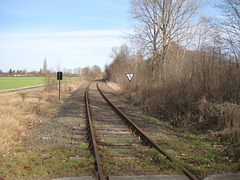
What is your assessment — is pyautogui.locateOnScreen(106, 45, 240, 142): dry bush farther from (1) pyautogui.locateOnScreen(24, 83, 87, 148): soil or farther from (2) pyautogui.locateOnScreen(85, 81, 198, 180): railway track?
(1) pyautogui.locateOnScreen(24, 83, 87, 148): soil

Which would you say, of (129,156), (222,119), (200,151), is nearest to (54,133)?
(129,156)

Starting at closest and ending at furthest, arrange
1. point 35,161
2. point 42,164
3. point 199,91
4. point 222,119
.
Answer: point 42,164 < point 35,161 < point 222,119 < point 199,91

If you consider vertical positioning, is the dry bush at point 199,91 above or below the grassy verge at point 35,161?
above

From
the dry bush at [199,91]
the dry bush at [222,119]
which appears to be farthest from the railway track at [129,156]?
the dry bush at [199,91]

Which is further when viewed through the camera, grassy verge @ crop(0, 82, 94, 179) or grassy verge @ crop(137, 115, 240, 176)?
grassy verge @ crop(137, 115, 240, 176)

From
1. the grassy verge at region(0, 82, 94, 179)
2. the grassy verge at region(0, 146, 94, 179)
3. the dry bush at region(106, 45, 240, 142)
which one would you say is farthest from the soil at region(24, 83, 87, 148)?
the dry bush at region(106, 45, 240, 142)

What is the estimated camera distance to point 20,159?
17.0ft

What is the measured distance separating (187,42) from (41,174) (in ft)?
52.0

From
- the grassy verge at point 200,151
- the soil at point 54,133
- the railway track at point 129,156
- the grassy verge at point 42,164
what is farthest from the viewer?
the soil at point 54,133

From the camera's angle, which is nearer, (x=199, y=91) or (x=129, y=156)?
(x=129, y=156)

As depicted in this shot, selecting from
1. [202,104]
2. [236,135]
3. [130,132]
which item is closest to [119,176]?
A: [130,132]

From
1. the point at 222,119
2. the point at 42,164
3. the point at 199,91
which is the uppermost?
the point at 199,91

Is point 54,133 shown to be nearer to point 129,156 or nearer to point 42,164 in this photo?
point 42,164

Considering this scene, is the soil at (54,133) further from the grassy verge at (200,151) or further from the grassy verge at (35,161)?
the grassy verge at (200,151)
